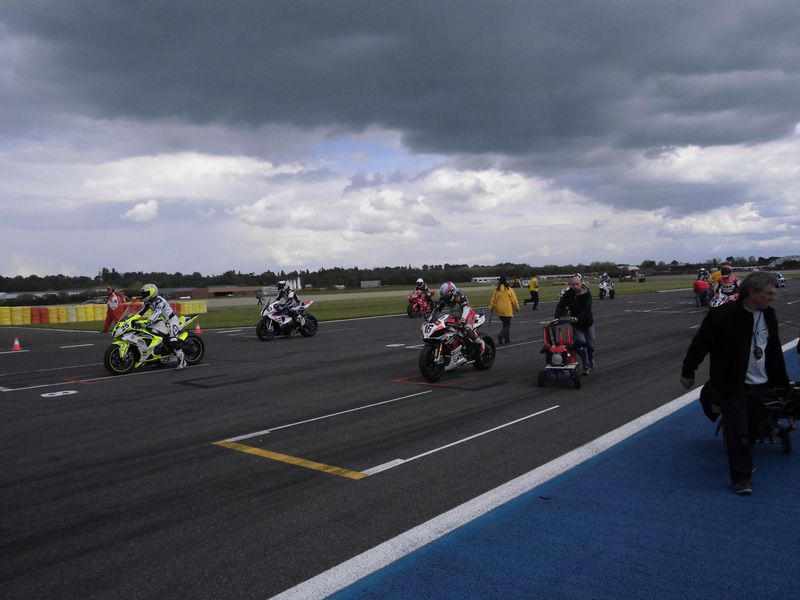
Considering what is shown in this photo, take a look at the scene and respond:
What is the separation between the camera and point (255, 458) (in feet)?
21.3

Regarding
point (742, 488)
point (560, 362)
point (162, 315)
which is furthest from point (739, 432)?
point (162, 315)

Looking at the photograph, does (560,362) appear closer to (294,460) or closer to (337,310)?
(294,460)

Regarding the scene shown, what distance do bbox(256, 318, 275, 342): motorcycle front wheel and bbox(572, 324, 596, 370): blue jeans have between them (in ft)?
37.2

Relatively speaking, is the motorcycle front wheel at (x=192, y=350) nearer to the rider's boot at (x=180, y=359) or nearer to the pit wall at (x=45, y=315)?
the rider's boot at (x=180, y=359)

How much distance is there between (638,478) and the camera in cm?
550

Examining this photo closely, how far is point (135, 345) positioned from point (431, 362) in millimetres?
6835

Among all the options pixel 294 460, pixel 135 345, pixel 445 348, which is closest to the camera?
pixel 294 460

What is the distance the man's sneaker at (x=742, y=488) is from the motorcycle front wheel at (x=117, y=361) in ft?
39.2

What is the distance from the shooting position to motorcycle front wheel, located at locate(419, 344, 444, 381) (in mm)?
10859

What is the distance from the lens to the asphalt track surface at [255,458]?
4.09 meters

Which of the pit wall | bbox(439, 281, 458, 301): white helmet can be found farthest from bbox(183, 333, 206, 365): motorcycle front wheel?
the pit wall

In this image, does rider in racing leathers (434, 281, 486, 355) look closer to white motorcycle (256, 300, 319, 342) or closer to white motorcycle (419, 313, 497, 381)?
white motorcycle (419, 313, 497, 381)

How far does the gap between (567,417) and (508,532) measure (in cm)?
389

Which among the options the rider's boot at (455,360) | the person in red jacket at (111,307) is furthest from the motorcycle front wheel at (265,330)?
the rider's boot at (455,360)
